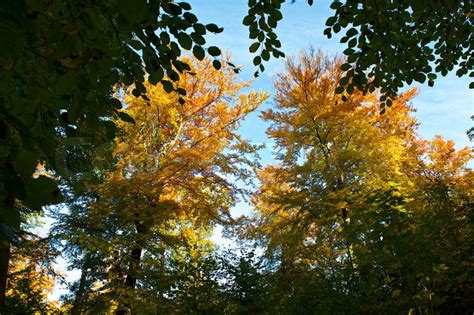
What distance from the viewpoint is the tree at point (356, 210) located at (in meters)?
5.71

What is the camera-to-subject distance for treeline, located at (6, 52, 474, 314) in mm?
6000

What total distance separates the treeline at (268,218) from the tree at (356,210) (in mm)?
39

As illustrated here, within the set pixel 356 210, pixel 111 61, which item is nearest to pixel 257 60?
pixel 111 61

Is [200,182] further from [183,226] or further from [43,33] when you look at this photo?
[43,33]

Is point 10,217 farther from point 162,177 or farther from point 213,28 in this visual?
point 162,177

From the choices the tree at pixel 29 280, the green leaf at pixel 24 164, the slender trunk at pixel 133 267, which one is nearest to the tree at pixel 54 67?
the green leaf at pixel 24 164

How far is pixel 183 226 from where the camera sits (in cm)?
1241

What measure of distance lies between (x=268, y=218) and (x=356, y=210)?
4100 millimetres

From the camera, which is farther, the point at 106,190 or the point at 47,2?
the point at 106,190

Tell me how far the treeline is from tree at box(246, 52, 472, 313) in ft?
0.13

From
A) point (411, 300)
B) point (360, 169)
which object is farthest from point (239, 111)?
point (411, 300)

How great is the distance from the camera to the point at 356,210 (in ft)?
20.3

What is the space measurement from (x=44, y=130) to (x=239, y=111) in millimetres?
9611

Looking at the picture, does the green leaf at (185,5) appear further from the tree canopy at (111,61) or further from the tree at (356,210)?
the tree at (356,210)
